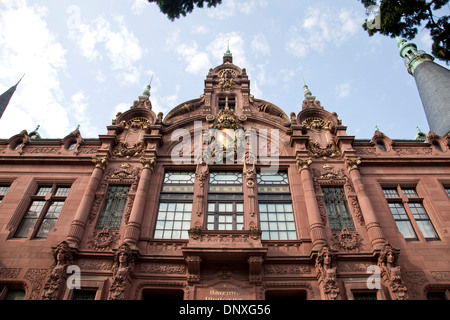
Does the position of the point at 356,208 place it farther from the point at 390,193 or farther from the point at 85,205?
the point at 85,205

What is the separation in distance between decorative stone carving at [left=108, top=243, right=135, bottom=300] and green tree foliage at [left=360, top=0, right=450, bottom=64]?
492 inches

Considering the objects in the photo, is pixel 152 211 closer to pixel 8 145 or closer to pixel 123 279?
pixel 123 279

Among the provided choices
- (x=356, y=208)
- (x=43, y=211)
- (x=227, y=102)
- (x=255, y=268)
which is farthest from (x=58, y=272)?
(x=227, y=102)

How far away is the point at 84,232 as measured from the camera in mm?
15008

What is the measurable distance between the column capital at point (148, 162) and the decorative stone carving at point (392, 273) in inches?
442

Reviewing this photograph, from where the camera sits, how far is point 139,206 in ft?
50.8

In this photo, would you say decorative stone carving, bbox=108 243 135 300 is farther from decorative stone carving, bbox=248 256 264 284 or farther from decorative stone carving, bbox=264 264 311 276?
decorative stone carving, bbox=264 264 311 276

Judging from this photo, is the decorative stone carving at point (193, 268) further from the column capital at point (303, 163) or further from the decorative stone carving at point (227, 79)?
the decorative stone carving at point (227, 79)

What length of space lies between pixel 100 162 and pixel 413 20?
49.6 feet

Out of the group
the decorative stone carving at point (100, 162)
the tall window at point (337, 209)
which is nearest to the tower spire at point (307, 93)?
the tall window at point (337, 209)

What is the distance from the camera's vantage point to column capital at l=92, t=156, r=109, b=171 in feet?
Answer: 57.1

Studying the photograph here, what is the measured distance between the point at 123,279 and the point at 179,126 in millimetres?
9759

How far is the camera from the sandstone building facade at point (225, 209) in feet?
43.7
